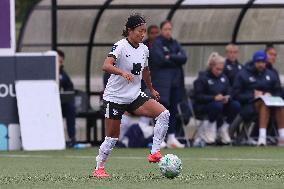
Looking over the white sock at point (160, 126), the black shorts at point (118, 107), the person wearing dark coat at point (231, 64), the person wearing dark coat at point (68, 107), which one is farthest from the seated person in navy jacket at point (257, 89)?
the black shorts at point (118, 107)

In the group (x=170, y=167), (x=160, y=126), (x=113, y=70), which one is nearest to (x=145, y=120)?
(x=160, y=126)

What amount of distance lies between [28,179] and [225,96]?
30.3 ft

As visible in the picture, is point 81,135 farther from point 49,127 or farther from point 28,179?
point 28,179

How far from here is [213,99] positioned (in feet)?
71.1

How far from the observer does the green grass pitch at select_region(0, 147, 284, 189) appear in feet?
39.6

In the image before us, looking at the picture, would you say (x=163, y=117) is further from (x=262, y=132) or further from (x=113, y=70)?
(x=262, y=132)

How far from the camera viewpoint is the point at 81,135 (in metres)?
24.2

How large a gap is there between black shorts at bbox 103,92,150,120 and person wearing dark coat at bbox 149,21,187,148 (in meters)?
6.68

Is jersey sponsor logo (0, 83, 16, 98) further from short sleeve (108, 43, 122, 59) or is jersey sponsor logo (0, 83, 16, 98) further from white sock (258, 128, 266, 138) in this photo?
short sleeve (108, 43, 122, 59)

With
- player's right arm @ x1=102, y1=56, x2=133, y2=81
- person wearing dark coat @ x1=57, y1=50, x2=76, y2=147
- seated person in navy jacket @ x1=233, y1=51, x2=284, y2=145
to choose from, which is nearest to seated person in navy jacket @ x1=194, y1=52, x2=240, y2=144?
seated person in navy jacket @ x1=233, y1=51, x2=284, y2=145

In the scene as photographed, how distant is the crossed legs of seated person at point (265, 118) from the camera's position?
21.4 m

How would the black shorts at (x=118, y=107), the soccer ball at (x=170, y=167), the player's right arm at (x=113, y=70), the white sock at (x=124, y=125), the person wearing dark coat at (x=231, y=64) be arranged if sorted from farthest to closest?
the person wearing dark coat at (x=231, y=64), the white sock at (x=124, y=125), the black shorts at (x=118, y=107), the player's right arm at (x=113, y=70), the soccer ball at (x=170, y=167)

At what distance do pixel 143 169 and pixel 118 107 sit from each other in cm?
147

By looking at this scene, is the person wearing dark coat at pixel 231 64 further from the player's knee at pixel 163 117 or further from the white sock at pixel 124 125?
the player's knee at pixel 163 117
